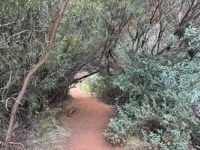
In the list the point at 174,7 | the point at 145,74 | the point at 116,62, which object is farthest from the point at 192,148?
the point at 174,7

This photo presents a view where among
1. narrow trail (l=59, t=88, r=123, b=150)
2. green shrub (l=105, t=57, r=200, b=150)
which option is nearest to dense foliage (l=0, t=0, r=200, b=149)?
green shrub (l=105, t=57, r=200, b=150)

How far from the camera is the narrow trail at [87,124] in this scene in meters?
5.14

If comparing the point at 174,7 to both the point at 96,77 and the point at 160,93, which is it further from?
the point at 96,77

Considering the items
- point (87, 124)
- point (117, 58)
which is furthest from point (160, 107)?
point (117, 58)

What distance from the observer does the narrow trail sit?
16.9ft

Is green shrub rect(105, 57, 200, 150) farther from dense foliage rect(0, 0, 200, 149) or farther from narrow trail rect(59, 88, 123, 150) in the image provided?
narrow trail rect(59, 88, 123, 150)

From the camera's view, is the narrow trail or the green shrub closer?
the green shrub

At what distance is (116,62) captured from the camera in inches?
271

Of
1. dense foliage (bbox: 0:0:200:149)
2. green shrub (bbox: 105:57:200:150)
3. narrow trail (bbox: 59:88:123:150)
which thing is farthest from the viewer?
narrow trail (bbox: 59:88:123:150)

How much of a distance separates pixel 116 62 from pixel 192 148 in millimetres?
2528

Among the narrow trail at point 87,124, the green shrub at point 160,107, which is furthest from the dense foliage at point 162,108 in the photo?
the narrow trail at point 87,124

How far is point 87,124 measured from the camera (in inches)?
229

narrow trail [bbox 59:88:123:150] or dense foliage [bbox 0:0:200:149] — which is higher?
dense foliage [bbox 0:0:200:149]

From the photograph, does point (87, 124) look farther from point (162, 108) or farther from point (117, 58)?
point (117, 58)
